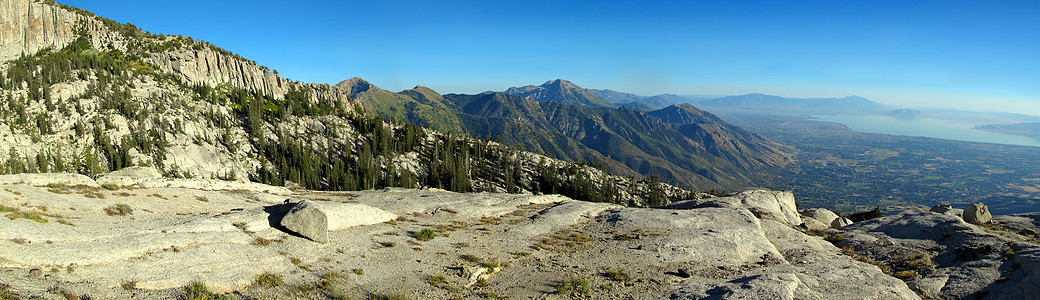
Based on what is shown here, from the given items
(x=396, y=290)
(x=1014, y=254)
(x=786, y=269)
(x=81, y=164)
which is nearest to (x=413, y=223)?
(x=396, y=290)

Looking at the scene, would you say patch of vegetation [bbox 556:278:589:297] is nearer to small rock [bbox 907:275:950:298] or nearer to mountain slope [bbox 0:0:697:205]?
small rock [bbox 907:275:950:298]

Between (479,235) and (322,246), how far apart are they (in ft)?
44.7

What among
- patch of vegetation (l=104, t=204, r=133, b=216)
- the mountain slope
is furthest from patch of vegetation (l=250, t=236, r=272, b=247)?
the mountain slope

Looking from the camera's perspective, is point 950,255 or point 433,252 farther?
point 433,252

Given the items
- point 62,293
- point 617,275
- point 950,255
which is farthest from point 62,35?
point 950,255

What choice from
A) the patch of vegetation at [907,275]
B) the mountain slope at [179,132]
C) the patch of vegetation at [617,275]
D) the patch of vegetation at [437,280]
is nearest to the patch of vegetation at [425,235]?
the patch of vegetation at [437,280]

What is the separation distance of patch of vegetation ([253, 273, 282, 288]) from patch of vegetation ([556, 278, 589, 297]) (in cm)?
1582

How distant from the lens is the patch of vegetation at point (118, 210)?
28938 mm

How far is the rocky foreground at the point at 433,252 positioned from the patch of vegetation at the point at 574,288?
4.3 inches

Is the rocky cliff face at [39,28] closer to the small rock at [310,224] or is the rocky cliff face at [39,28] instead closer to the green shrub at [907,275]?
the small rock at [310,224]

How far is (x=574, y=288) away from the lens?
23.7 meters

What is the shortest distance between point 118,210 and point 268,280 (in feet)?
59.0

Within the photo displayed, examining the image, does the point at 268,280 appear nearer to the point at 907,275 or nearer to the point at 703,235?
the point at 703,235

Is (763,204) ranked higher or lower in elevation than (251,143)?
lower
